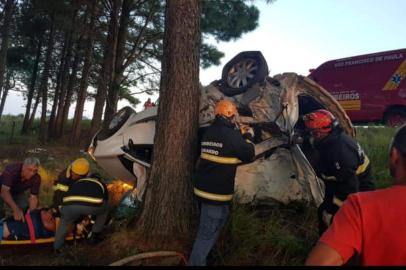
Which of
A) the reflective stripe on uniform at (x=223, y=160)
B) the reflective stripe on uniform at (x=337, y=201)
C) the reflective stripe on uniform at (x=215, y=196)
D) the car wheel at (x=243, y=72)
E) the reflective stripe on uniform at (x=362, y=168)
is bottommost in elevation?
A: the reflective stripe on uniform at (x=215, y=196)

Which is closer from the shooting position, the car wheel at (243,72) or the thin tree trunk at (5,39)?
the car wheel at (243,72)

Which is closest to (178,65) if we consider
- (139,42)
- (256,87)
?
(256,87)

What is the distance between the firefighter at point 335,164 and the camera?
395 cm

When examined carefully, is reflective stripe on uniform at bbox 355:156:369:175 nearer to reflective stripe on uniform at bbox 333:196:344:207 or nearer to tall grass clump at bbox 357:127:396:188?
reflective stripe on uniform at bbox 333:196:344:207

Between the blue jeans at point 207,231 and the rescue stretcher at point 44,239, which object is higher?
the blue jeans at point 207,231

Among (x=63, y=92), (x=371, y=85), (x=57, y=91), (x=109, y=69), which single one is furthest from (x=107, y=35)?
(x=371, y=85)

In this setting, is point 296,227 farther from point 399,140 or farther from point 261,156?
point 399,140

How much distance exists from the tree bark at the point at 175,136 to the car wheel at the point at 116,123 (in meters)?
1.46

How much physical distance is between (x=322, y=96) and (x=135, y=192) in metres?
2.75

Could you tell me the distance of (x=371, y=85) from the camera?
10930mm

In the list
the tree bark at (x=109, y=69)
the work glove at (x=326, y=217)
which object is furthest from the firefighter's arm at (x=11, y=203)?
the tree bark at (x=109, y=69)

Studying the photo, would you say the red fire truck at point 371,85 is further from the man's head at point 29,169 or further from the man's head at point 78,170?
the man's head at point 29,169

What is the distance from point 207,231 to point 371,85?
28.1 feet

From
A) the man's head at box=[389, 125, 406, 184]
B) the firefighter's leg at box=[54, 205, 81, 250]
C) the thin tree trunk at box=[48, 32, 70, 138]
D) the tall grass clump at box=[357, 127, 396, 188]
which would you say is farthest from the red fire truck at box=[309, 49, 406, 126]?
the thin tree trunk at box=[48, 32, 70, 138]
